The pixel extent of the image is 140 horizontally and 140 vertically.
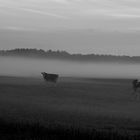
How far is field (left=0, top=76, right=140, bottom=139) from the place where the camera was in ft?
81.5

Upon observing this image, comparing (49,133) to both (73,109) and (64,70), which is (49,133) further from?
(64,70)

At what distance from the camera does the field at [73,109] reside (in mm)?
24831

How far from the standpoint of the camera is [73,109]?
31469mm

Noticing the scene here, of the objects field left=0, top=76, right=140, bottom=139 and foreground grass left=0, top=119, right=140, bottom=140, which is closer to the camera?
foreground grass left=0, top=119, right=140, bottom=140

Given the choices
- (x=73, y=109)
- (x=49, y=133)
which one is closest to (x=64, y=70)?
(x=73, y=109)

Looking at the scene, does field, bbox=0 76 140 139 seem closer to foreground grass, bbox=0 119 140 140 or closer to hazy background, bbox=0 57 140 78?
foreground grass, bbox=0 119 140 140

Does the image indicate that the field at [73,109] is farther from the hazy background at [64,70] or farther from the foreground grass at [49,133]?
the hazy background at [64,70]

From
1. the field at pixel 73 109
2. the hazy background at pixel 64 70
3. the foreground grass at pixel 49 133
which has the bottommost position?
the foreground grass at pixel 49 133

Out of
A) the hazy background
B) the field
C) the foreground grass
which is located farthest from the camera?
the hazy background

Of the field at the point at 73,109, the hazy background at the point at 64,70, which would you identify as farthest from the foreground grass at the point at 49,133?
the hazy background at the point at 64,70

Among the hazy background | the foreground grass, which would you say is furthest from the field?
the hazy background

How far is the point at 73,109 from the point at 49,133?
374 inches

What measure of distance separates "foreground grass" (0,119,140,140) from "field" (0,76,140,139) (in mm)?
264

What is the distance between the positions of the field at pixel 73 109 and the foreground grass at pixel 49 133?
264mm
